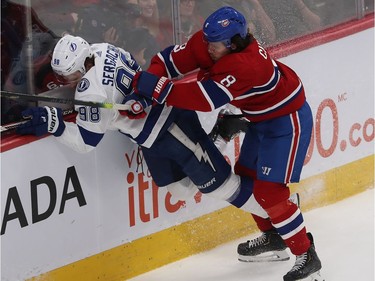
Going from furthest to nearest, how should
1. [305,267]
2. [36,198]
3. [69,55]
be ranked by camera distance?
[305,267]
[36,198]
[69,55]

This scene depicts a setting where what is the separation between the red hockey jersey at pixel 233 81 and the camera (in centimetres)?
447

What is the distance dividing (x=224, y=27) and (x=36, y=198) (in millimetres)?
940

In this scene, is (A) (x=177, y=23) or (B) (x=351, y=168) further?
(B) (x=351, y=168)

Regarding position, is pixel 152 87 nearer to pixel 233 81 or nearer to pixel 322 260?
pixel 233 81

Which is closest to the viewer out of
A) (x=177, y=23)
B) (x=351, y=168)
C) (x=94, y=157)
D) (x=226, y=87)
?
(x=226, y=87)

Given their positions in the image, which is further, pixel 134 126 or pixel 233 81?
pixel 134 126

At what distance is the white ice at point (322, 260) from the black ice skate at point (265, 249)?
0.03 meters

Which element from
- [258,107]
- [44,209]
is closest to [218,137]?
[258,107]

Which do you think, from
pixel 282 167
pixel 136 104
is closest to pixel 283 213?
pixel 282 167

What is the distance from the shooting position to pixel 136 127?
15.3ft

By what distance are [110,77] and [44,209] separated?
1.82ft

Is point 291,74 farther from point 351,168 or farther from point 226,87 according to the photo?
point 351,168

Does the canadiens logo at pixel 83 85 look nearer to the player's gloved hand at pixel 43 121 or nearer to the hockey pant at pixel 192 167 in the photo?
the player's gloved hand at pixel 43 121

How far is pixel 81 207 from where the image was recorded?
4754 mm
